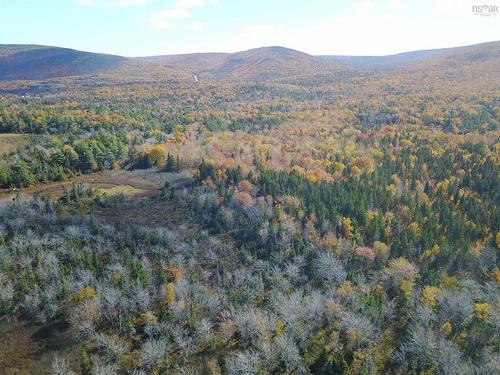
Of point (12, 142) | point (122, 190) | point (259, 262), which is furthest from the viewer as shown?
point (12, 142)

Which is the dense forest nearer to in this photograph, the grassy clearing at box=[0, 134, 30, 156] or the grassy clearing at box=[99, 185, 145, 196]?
the grassy clearing at box=[0, 134, 30, 156]

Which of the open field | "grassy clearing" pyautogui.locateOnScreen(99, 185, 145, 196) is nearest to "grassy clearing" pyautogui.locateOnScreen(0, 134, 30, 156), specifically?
the open field

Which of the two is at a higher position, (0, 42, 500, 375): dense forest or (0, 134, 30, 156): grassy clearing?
(0, 134, 30, 156): grassy clearing

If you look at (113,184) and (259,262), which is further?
(113,184)

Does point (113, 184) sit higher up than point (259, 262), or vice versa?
point (113, 184)

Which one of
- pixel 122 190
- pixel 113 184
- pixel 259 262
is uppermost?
pixel 113 184

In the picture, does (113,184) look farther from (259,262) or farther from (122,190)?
(259,262)

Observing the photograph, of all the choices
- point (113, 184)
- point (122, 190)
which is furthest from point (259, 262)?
point (113, 184)

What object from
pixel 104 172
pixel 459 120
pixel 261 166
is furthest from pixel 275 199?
pixel 459 120
